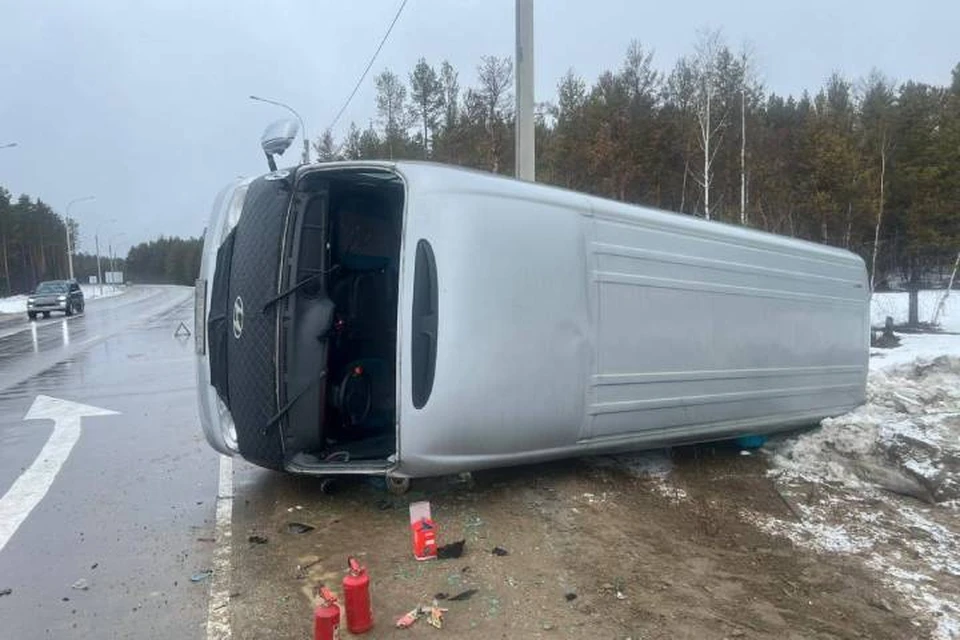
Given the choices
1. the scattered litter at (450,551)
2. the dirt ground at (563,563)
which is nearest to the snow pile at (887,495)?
the dirt ground at (563,563)

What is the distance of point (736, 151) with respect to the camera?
114ft

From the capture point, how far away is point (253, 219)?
5.17 meters

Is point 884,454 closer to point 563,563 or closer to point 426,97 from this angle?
point 563,563

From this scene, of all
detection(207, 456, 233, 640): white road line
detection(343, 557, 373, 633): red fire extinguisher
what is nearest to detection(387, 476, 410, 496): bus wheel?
detection(207, 456, 233, 640): white road line

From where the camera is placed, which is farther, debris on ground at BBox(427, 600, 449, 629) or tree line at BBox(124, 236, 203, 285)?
tree line at BBox(124, 236, 203, 285)

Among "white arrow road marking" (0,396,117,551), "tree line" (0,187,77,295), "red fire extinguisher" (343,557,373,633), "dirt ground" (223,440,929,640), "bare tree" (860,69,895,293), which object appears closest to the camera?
"red fire extinguisher" (343,557,373,633)

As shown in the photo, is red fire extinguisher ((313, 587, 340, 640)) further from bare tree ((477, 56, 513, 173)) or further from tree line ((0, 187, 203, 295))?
tree line ((0, 187, 203, 295))

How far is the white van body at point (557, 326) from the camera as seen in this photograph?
441cm

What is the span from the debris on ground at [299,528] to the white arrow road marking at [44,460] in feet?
5.86

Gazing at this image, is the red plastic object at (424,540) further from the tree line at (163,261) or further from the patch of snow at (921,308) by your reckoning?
the tree line at (163,261)

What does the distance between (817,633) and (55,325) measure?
32703 mm

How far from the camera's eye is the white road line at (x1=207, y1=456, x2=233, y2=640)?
3.61 metres

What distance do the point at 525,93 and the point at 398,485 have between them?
6849 millimetres

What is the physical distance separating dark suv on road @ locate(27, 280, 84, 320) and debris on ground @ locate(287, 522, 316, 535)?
3784cm
